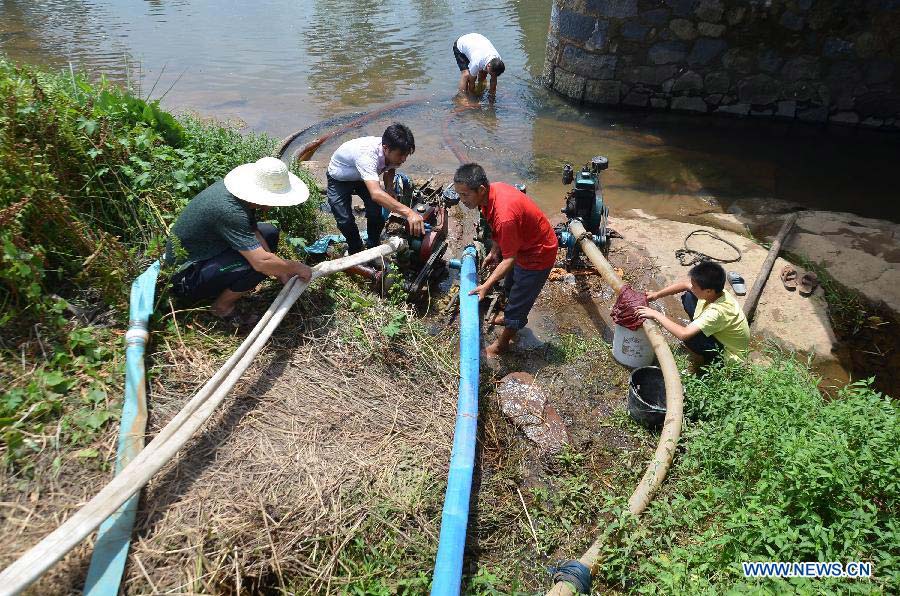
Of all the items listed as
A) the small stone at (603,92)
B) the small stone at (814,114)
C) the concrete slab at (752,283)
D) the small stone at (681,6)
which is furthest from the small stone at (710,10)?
the concrete slab at (752,283)

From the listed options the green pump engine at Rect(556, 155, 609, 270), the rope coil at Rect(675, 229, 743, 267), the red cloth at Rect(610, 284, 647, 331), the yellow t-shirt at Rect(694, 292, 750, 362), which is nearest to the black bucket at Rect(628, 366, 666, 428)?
the red cloth at Rect(610, 284, 647, 331)

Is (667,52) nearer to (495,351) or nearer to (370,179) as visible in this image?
(370,179)

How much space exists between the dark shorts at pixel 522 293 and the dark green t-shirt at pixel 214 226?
6.46 feet

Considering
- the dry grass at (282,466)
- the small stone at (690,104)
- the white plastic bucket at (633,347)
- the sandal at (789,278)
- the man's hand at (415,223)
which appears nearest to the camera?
the dry grass at (282,466)

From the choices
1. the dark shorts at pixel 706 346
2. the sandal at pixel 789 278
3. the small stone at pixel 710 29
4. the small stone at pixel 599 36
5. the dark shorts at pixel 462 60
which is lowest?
the sandal at pixel 789 278

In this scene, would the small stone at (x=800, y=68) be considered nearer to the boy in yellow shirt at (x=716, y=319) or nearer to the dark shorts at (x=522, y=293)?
the boy in yellow shirt at (x=716, y=319)

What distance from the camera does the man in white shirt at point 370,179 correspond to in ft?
14.8

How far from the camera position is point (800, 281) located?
5199mm

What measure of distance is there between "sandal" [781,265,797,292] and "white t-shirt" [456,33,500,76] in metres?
6.57

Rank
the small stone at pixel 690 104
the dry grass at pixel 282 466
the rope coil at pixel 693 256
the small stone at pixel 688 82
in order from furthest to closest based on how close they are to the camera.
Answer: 1. the small stone at pixel 690 104
2. the small stone at pixel 688 82
3. the rope coil at pixel 693 256
4. the dry grass at pixel 282 466

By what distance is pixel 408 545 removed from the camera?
284 cm

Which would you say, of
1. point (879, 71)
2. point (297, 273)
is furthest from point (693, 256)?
point (879, 71)

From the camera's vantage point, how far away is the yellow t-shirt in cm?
383

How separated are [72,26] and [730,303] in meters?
17.3
